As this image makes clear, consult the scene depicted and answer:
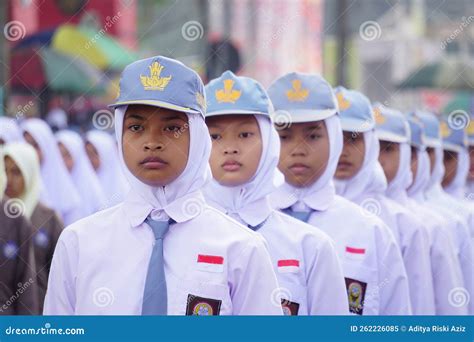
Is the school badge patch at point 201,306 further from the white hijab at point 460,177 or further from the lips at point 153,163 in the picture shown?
the white hijab at point 460,177

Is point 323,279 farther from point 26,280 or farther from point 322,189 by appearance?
point 26,280

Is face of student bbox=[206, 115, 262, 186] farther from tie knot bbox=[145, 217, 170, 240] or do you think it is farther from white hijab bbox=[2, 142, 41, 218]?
white hijab bbox=[2, 142, 41, 218]

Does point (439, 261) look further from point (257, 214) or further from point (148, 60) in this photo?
point (148, 60)

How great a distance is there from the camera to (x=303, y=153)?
6.28 meters

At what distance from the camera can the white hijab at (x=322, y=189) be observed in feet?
21.0

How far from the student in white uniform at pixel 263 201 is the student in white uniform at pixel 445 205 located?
7.38ft

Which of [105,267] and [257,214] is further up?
[257,214]

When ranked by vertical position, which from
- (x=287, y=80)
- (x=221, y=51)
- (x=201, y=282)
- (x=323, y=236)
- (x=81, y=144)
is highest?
(x=221, y=51)

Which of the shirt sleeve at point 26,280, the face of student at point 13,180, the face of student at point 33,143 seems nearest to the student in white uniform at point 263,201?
the shirt sleeve at point 26,280

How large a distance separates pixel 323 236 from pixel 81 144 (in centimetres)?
654

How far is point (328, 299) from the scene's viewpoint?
5.56 meters

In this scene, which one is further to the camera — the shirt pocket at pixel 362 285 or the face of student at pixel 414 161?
the face of student at pixel 414 161

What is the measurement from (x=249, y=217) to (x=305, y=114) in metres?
0.94

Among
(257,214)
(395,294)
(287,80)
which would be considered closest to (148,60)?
(257,214)
